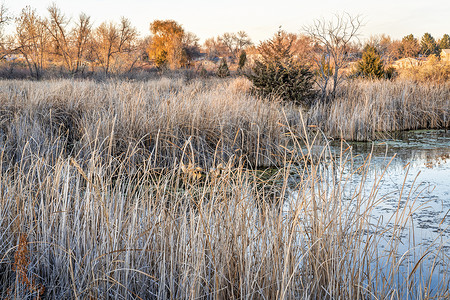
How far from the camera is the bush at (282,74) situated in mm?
9070

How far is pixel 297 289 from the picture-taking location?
1.75 metres

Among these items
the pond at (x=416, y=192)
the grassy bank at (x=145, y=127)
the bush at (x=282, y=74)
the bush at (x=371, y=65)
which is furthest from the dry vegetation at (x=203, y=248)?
the bush at (x=371, y=65)

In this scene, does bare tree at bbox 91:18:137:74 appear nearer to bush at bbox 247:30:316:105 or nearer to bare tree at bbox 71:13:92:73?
bare tree at bbox 71:13:92:73

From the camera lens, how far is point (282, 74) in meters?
9.27

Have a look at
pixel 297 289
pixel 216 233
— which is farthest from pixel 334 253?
pixel 216 233

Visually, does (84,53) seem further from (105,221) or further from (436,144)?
(105,221)

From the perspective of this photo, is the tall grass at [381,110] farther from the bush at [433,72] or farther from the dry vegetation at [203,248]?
the dry vegetation at [203,248]

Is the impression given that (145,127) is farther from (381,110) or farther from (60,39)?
(60,39)

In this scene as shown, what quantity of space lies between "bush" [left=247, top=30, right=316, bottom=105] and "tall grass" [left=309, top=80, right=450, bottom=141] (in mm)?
694

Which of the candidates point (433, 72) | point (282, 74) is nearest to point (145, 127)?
point (282, 74)

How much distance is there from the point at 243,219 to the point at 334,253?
1.54ft

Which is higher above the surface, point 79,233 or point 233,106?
point 233,106

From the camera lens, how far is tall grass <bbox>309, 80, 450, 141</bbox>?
23.7 ft

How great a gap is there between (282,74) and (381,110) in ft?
8.12
